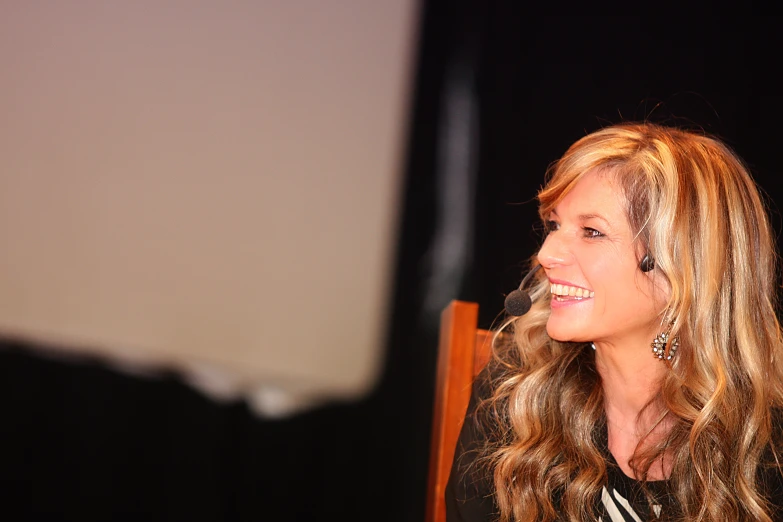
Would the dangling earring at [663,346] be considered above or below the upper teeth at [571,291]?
below

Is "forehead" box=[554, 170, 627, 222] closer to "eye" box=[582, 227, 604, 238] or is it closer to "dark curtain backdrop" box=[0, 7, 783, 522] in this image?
"eye" box=[582, 227, 604, 238]

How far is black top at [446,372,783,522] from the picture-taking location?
1.06m

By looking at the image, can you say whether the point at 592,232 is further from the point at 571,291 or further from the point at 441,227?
the point at 441,227

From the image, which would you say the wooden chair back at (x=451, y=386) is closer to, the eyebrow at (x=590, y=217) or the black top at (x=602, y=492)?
the black top at (x=602, y=492)

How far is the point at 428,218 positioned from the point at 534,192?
13.2 inches

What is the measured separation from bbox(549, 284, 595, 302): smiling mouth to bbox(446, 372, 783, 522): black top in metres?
0.23

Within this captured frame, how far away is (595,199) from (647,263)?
13 centimetres

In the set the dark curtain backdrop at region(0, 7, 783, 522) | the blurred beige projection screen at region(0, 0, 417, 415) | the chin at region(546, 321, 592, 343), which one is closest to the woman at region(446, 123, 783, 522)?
the chin at region(546, 321, 592, 343)

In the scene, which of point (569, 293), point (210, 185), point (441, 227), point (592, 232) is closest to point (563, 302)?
point (569, 293)

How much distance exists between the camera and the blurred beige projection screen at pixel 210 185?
1.93 m

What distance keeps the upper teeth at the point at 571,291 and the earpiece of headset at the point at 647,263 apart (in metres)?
0.08

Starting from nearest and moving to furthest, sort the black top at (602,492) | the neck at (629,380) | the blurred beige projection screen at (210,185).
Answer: the black top at (602,492) < the neck at (629,380) < the blurred beige projection screen at (210,185)

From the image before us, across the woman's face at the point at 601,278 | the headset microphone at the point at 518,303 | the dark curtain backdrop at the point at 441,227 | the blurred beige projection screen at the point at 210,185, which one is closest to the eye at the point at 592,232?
the woman's face at the point at 601,278

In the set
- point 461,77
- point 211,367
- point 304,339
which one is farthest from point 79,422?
point 461,77
